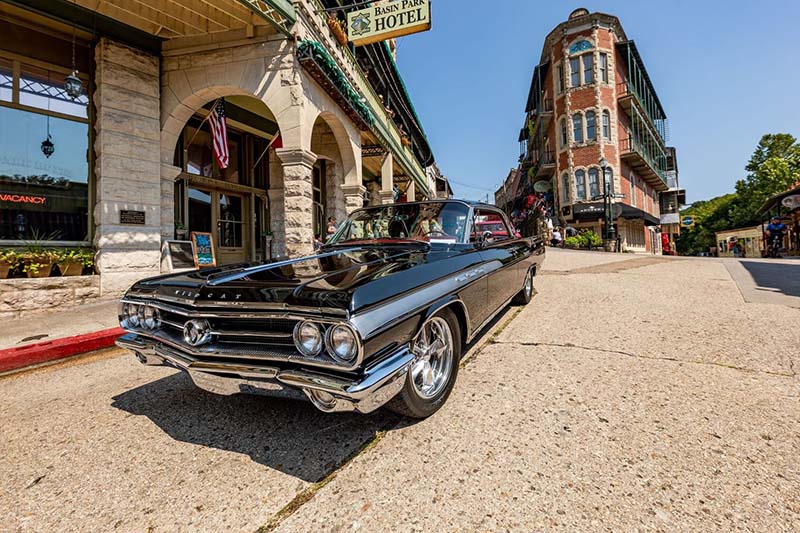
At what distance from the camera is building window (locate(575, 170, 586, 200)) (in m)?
25.5

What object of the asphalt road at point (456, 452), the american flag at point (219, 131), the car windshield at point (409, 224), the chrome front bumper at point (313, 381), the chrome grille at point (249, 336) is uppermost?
the american flag at point (219, 131)

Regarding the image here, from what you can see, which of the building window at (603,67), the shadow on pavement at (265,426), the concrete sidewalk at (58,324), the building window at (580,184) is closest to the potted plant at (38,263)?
the concrete sidewalk at (58,324)

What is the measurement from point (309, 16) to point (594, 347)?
802 centimetres

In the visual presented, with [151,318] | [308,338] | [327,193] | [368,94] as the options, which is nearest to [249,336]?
[308,338]

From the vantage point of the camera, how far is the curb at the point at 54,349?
3.43m

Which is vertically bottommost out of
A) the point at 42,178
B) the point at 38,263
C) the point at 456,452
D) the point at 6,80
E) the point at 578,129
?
the point at 456,452

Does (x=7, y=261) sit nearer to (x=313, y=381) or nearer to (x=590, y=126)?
(x=313, y=381)

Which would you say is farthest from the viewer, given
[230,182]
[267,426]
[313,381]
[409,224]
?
[230,182]

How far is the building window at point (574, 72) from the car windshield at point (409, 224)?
28.3 meters

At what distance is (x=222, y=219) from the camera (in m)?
9.37

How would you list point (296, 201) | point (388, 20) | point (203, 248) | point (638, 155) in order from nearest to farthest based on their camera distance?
1. point (296, 201)
2. point (388, 20)
3. point (203, 248)
4. point (638, 155)

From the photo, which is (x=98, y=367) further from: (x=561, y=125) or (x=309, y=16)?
(x=561, y=125)

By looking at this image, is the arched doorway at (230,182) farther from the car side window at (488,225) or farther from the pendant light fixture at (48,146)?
the car side window at (488,225)

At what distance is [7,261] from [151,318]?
4976 mm
